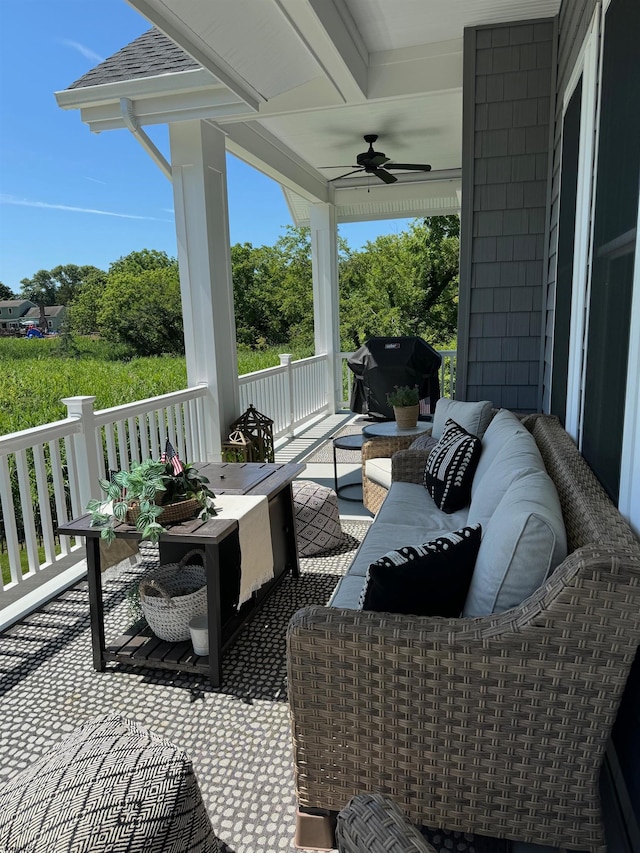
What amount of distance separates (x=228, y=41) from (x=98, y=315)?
19119mm

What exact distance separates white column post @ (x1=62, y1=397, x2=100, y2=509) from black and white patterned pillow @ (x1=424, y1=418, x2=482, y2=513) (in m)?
2.00

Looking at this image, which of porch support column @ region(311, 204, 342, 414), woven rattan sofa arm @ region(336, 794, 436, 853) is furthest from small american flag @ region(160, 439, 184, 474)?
porch support column @ region(311, 204, 342, 414)

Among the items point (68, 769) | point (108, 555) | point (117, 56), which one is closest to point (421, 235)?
point (117, 56)

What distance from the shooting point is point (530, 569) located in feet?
4.53

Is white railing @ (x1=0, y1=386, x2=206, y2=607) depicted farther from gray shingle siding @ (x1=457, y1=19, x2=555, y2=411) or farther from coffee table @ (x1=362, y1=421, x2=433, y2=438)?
gray shingle siding @ (x1=457, y1=19, x2=555, y2=411)

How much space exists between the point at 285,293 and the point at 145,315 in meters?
5.10

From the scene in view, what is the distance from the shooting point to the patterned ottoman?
3.47 meters

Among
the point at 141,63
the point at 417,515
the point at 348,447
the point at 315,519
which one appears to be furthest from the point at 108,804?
the point at 141,63

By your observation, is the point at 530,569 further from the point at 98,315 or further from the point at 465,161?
the point at 98,315

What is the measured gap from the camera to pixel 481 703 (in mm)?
1329

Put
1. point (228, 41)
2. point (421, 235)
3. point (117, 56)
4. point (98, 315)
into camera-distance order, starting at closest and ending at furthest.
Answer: point (228, 41) → point (117, 56) → point (421, 235) → point (98, 315)

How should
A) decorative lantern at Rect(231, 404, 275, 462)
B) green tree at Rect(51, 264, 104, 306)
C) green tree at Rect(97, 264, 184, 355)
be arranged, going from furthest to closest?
green tree at Rect(51, 264, 104, 306) < green tree at Rect(97, 264, 184, 355) < decorative lantern at Rect(231, 404, 275, 462)

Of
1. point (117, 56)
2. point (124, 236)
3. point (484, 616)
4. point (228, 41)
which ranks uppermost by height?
point (124, 236)

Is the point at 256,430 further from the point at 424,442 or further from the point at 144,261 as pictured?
the point at 144,261
